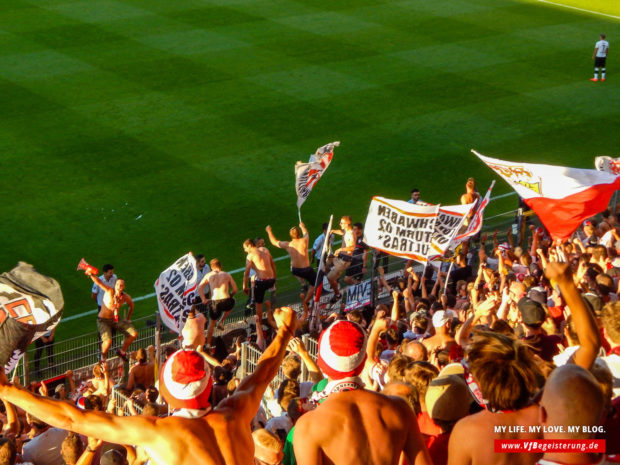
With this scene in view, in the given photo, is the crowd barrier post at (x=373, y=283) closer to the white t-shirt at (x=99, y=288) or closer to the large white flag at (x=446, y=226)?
the large white flag at (x=446, y=226)

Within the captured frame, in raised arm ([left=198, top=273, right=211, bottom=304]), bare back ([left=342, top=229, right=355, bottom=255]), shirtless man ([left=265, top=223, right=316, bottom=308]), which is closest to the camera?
raised arm ([left=198, top=273, right=211, bottom=304])

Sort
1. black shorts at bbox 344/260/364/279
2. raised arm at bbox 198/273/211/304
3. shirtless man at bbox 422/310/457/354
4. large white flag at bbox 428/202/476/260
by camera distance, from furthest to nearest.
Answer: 1. black shorts at bbox 344/260/364/279
2. raised arm at bbox 198/273/211/304
3. large white flag at bbox 428/202/476/260
4. shirtless man at bbox 422/310/457/354

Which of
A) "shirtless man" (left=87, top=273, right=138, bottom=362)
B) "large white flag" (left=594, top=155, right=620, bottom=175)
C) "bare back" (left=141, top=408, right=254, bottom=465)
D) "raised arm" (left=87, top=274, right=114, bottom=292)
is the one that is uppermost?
"bare back" (left=141, top=408, right=254, bottom=465)

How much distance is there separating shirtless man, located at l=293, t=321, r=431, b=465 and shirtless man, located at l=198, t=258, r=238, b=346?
892cm

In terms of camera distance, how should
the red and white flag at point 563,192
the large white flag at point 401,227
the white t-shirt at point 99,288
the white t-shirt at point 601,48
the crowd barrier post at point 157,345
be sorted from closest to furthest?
the red and white flag at point 563,192
the crowd barrier post at point 157,345
the large white flag at point 401,227
the white t-shirt at point 99,288
the white t-shirt at point 601,48

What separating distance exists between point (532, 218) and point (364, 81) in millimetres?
9708

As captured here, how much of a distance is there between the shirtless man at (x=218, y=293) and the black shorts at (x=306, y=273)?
5.08 ft

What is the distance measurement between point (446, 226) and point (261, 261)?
307 cm

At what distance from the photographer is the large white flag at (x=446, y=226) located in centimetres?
1275

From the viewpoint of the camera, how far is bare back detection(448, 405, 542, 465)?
4516 mm

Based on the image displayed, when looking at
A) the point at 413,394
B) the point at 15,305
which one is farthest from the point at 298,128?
the point at 413,394

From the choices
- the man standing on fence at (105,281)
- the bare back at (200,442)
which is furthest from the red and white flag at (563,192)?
the bare back at (200,442)

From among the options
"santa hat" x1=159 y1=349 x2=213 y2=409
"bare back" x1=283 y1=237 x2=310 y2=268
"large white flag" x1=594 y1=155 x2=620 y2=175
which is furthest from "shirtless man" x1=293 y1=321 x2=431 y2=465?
"large white flag" x1=594 y1=155 x2=620 y2=175

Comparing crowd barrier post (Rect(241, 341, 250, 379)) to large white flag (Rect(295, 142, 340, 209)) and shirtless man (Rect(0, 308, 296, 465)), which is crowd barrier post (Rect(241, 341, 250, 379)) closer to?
large white flag (Rect(295, 142, 340, 209))
